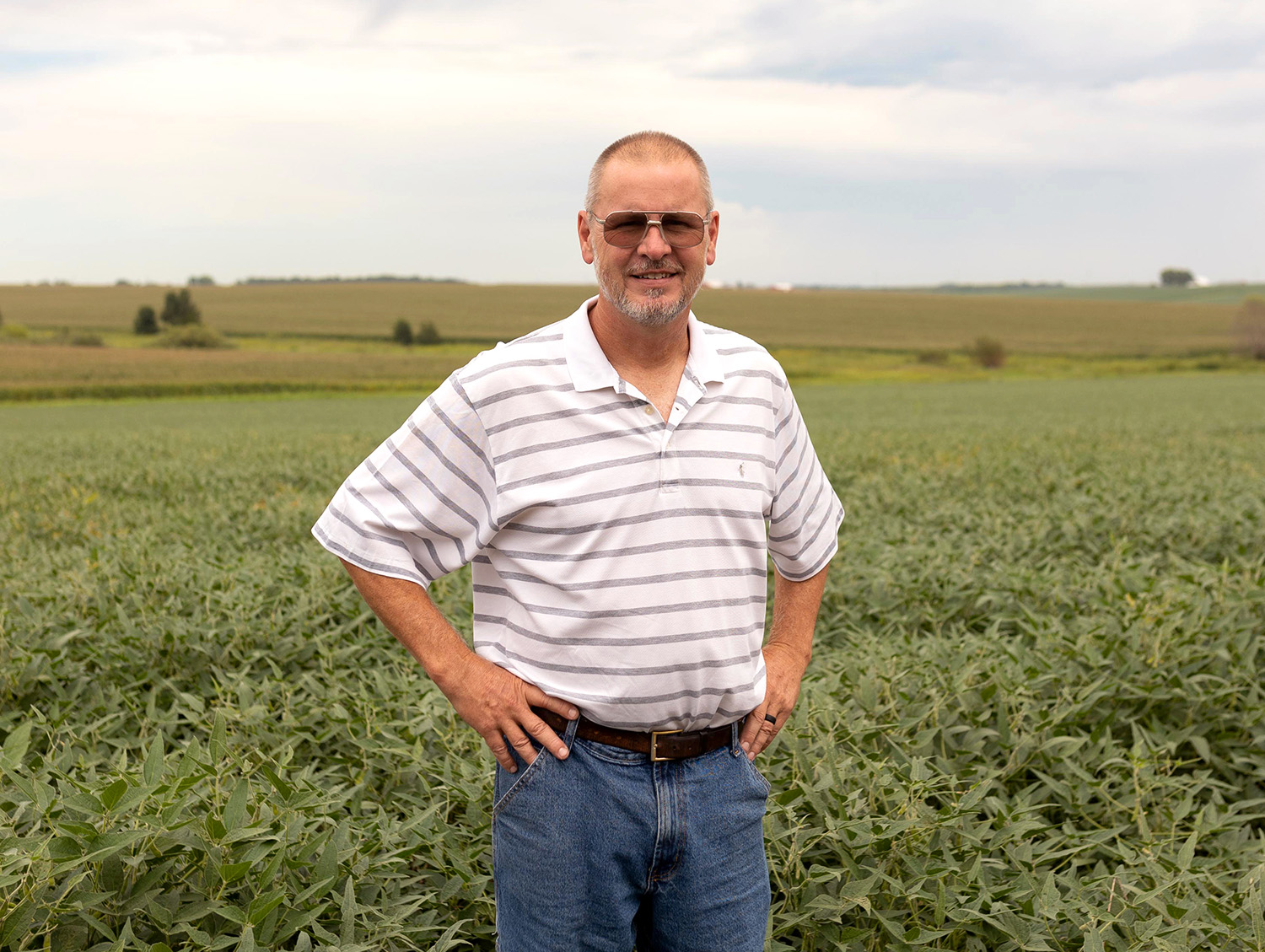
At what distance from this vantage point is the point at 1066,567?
7.57m

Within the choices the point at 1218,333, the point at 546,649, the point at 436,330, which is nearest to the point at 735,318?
the point at 436,330

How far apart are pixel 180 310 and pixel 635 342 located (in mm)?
102765

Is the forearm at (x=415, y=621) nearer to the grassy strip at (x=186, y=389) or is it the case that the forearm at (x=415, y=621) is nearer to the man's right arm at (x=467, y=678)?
the man's right arm at (x=467, y=678)

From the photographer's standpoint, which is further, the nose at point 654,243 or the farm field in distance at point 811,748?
the farm field in distance at point 811,748

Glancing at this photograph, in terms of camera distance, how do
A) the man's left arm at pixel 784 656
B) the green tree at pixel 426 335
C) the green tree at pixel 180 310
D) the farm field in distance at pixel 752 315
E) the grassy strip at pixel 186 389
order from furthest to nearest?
the green tree at pixel 180 310
the farm field in distance at pixel 752 315
the green tree at pixel 426 335
the grassy strip at pixel 186 389
the man's left arm at pixel 784 656

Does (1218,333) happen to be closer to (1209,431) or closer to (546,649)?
(1209,431)

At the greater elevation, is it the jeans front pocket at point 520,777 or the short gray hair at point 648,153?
the short gray hair at point 648,153

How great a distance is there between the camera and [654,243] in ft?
7.57

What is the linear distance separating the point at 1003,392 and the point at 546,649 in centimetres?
5050

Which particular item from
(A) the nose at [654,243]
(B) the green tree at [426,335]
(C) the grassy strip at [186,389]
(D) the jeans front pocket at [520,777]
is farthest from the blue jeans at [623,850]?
(B) the green tree at [426,335]

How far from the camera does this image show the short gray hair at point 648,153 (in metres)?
2.33

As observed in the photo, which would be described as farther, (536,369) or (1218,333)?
(1218,333)

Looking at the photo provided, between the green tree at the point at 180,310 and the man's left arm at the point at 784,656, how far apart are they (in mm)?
98888

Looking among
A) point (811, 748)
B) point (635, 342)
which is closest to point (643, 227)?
point (635, 342)
